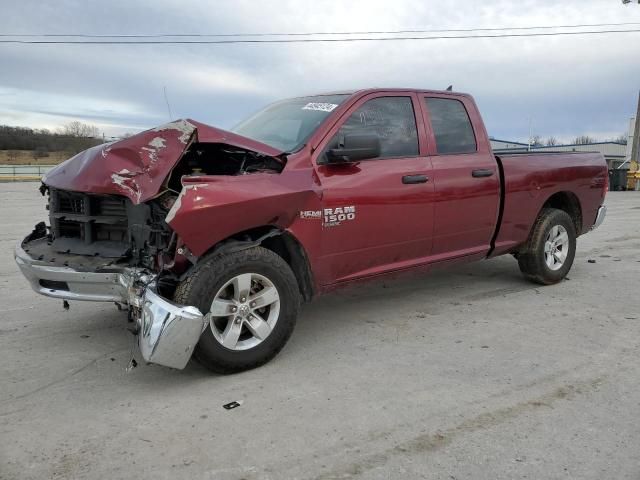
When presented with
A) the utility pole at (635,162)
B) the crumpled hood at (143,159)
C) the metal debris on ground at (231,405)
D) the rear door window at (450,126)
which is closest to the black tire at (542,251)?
the rear door window at (450,126)

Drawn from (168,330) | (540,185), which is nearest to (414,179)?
(540,185)

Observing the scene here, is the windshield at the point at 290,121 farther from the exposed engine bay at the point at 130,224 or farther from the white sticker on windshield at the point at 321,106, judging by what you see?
the exposed engine bay at the point at 130,224

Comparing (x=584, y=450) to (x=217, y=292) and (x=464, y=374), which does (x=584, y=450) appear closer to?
(x=464, y=374)

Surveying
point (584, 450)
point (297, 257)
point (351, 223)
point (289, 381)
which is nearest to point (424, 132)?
point (351, 223)

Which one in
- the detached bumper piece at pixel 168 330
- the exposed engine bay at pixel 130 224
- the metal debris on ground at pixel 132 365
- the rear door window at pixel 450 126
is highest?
the rear door window at pixel 450 126

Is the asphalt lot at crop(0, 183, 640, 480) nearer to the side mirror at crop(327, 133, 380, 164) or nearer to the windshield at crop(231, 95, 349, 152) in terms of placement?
the side mirror at crop(327, 133, 380, 164)

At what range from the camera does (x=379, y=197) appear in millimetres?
4227

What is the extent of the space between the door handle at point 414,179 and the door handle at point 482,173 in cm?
64

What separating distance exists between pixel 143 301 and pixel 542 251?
4.24 metres

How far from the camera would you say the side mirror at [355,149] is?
153 inches

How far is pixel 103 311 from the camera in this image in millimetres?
5008

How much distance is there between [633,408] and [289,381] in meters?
2.05

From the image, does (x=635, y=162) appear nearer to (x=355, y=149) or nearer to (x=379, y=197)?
(x=379, y=197)

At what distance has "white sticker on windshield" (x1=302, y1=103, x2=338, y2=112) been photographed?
429cm
